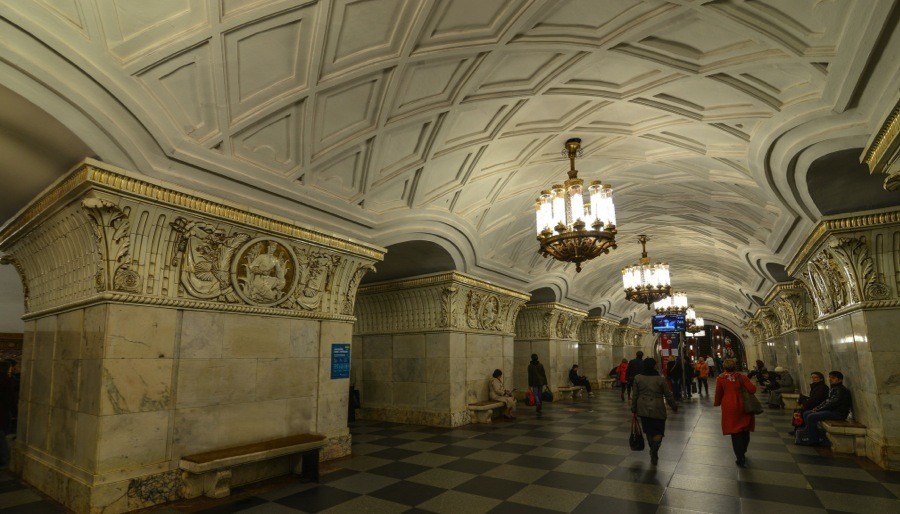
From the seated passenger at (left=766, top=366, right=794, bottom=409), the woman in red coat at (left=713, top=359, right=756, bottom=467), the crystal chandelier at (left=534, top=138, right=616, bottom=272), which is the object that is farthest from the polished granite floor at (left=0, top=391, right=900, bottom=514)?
the seated passenger at (left=766, top=366, right=794, bottom=409)

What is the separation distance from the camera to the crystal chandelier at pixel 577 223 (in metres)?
6.59

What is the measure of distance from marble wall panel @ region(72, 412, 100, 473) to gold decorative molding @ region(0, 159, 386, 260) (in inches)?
88.9

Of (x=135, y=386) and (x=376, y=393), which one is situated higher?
(x=135, y=386)

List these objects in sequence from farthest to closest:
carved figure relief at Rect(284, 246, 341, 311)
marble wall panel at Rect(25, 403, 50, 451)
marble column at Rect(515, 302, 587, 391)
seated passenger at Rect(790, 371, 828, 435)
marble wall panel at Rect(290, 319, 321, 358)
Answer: marble column at Rect(515, 302, 587, 391)
seated passenger at Rect(790, 371, 828, 435)
carved figure relief at Rect(284, 246, 341, 311)
marble wall panel at Rect(290, 319, 321, 358)
marble wall panel at Rect(25, 403, 50, 451)

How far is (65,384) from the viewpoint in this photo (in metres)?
5.09

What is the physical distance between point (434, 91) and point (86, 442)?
17.8 ft

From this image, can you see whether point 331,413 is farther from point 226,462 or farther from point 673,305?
point 673,305

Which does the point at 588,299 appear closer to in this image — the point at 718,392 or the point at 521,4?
the point at 718,392

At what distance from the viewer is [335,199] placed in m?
6.88

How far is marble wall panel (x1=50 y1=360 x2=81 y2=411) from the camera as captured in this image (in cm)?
489

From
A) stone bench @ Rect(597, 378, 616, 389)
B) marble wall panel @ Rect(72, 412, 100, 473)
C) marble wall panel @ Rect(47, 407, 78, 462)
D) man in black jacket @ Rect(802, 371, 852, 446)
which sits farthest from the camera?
stone bench @ Rect(597, 378, 616, 389)

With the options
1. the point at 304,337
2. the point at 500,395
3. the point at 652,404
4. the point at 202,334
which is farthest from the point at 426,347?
the point at 202,334

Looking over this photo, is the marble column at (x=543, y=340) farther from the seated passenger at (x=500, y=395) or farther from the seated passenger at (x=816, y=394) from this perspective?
the seated passenger at (x=816, y=394)

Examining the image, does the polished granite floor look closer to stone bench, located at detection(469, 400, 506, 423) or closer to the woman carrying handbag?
the woman carrying handbag
